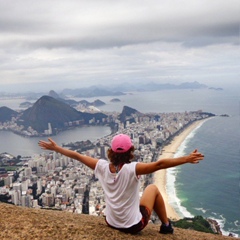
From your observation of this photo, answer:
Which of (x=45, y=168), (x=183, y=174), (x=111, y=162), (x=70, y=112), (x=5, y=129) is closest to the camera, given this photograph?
(x=111, y=162)

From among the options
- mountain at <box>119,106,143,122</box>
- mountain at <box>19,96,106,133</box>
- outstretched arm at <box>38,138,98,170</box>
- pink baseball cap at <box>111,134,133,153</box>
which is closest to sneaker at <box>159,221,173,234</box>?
outstretched arm at <box>38,138,98,170</box>

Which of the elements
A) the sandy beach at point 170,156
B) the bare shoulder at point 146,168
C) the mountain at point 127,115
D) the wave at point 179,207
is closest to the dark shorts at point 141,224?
the bare shoulder at point 146,168

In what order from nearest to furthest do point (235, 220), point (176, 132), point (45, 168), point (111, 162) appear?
point (111, 162) < point (235, 220) < point (45, 168) < point (176, 132)

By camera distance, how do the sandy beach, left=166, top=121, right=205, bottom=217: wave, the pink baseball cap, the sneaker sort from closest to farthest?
the pink baseball cap
the sneaker
the sandy beach
left=166, top=121, right=205, bottom=217: wave

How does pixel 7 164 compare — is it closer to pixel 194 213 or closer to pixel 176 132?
pixel 194 213

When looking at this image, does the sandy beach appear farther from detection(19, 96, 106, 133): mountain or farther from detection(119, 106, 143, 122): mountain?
detection(19, 96, 106, 133): mountain

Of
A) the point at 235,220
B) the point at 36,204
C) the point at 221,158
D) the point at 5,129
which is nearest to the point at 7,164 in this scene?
the point at 36,204

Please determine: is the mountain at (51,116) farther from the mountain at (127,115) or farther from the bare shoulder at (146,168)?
the bare shoulder at (146,168)
